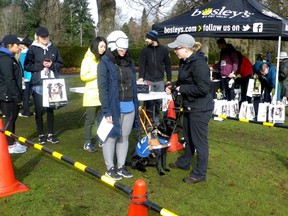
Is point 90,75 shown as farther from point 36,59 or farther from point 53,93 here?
point 36,59

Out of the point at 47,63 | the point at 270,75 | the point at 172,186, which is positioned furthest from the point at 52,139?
the point at 270,75

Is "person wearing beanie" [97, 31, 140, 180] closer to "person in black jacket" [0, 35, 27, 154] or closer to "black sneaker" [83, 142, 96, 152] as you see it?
"black sneaker" [83, 142, 96, 152]

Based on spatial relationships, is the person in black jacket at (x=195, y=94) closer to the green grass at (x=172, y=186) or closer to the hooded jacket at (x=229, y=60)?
the green grass at (x=172, y=186)

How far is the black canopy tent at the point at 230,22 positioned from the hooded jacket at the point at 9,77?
477 cm

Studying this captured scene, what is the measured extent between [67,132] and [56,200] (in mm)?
3474

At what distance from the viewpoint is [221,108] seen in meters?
9.09

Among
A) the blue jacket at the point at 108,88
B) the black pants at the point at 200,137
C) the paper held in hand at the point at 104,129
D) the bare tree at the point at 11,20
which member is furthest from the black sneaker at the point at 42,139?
the bare tree at the point at 11,20

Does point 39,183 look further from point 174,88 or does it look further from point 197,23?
point 197,23

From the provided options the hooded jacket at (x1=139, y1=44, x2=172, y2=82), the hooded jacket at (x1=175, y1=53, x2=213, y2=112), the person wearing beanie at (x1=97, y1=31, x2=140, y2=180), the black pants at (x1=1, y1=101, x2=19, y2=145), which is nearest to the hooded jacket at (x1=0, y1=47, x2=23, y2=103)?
the black pants at (x1=1, y1=101, x2=19, y2=145)

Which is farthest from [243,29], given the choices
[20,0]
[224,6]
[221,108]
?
[20,0]

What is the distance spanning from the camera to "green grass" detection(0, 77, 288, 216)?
3.98 metres

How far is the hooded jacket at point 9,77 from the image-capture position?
17.4ft

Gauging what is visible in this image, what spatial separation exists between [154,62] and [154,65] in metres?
0.06

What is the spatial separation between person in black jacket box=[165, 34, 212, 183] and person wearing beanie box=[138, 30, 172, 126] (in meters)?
2.86
